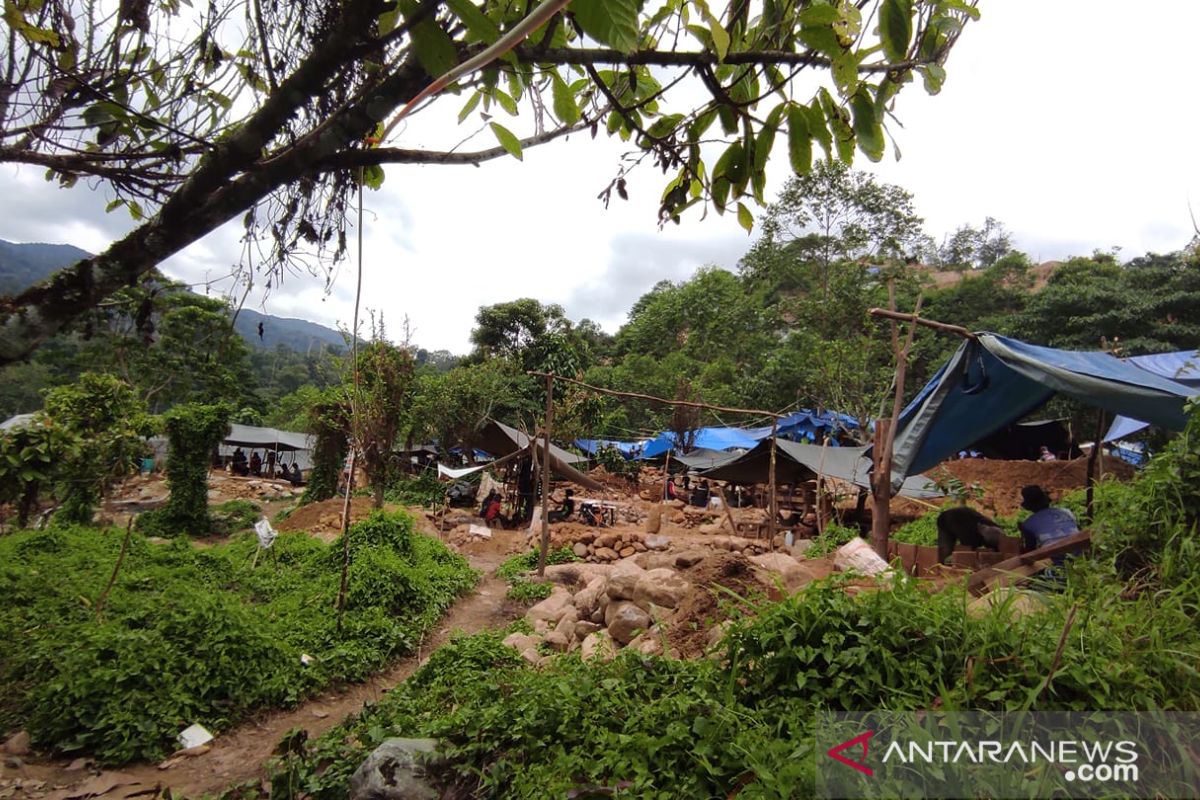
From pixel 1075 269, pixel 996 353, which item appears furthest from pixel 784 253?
pixel 996 353

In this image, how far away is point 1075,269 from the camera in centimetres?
2966

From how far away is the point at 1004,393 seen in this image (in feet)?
17.1

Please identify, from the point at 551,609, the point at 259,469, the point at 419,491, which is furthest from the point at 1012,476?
the point at 259,469

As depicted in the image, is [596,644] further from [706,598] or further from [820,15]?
[820,15]

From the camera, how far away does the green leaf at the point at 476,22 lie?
1.15 meters

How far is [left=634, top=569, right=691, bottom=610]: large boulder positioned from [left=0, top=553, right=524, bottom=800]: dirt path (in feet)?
7.93

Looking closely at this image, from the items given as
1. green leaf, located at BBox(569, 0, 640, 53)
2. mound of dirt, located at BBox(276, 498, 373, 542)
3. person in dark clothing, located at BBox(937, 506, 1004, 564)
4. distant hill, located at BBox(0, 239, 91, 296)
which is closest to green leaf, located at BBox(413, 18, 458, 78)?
green leaf, located at BBox(569, 0, 640, 53)

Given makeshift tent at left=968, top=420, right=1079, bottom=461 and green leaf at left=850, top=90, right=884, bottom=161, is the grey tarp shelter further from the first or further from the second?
makeshift tent at left=968, top=420, right=1079, bottom=461

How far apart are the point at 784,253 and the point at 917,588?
27948 millimetres

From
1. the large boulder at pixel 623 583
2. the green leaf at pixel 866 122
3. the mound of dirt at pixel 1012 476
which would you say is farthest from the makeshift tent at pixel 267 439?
the green leaf at pixel 866 122

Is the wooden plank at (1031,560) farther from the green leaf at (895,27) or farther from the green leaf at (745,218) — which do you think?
Answer: the green leaf at (895,27)

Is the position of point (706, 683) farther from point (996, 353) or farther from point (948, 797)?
point (996, 353)

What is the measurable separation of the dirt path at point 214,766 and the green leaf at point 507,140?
402 cm

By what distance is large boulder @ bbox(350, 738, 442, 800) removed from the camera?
2.56 m
